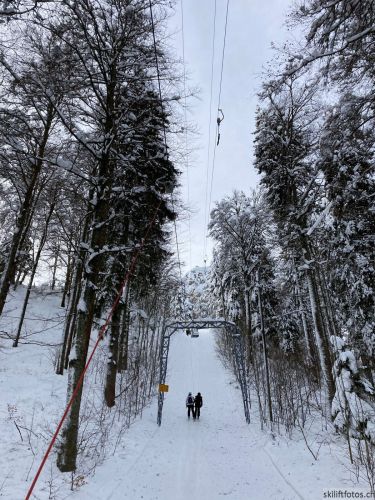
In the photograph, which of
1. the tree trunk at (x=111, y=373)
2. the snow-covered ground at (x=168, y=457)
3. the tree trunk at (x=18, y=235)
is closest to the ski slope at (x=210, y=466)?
the snow-covered ground at (x=168, y=457)

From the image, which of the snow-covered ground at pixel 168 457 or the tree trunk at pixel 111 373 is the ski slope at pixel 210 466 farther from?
the tree trunk at pixel 111 373

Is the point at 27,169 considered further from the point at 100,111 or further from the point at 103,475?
the point at 103,475

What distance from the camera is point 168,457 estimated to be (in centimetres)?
870

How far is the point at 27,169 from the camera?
9.48m

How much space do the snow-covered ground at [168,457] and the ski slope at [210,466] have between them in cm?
2

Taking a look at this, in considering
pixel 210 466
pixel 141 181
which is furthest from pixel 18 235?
pixel 210 466

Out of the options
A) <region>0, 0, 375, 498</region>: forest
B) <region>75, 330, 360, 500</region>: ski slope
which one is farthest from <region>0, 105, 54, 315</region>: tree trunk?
<region>75, 330, 360, 500</region>: ski slope

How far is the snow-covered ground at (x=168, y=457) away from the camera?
598 centimetres

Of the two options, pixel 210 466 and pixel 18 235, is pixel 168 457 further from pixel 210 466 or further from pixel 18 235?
pixel 18 235

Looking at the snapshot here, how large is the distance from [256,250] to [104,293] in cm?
1199

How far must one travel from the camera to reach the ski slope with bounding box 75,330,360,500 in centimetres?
632

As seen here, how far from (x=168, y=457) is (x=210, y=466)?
1307 millimetres

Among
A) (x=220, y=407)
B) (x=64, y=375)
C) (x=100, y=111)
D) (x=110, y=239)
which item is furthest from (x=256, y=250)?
(x=100, y=111)

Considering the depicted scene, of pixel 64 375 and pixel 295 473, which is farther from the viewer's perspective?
pixel 64 375
